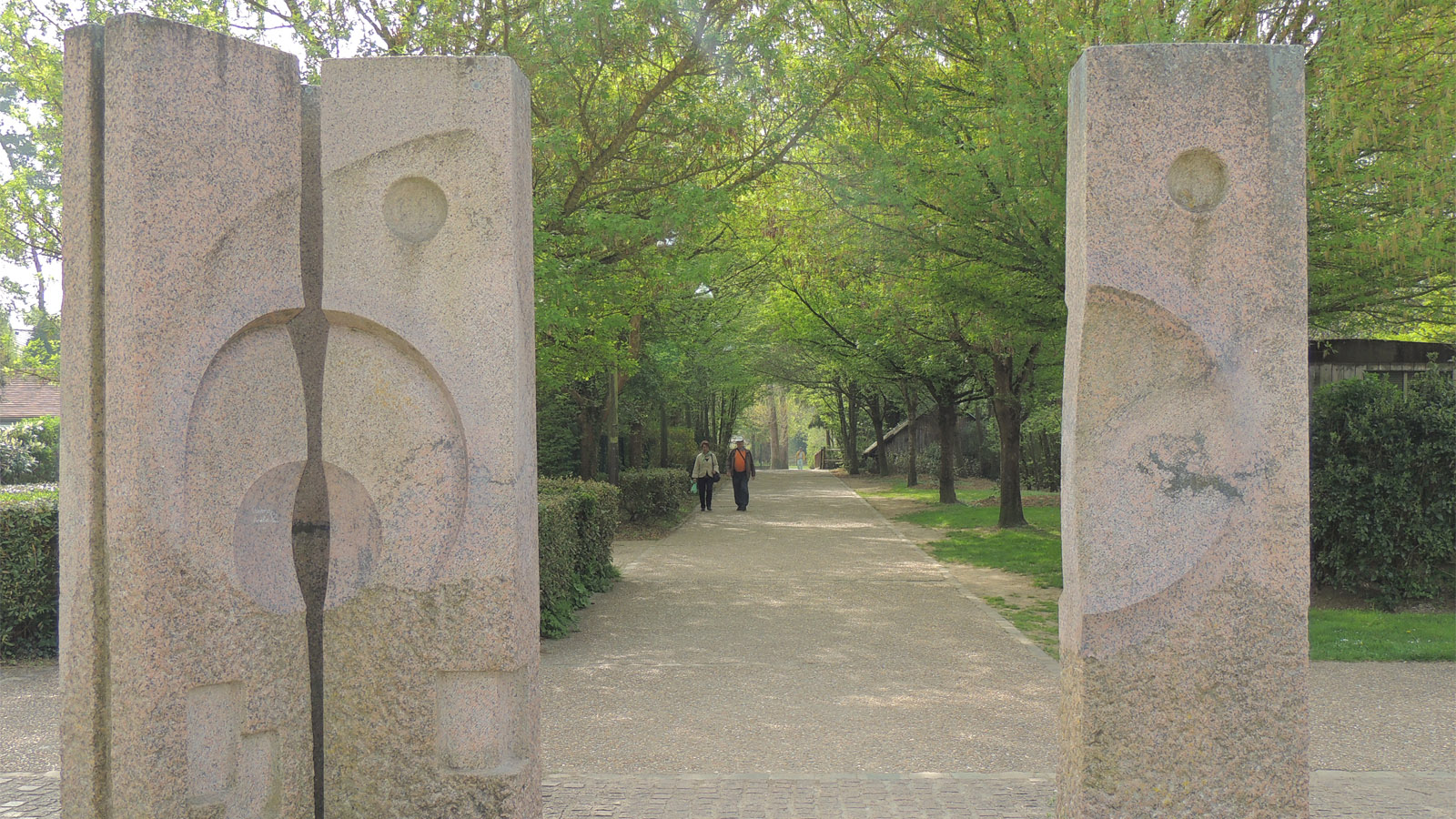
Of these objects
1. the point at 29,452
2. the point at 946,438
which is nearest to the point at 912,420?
the point at 946,438

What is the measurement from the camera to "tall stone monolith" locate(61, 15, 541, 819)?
11.4ft

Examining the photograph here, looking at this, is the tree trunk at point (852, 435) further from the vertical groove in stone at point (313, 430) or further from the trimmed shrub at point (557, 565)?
the vertical groove in stone at point (313, 430)

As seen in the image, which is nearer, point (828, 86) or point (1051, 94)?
point (1051, 94)

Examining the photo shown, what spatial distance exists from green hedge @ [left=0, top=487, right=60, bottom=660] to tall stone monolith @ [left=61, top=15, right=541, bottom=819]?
17.9ft

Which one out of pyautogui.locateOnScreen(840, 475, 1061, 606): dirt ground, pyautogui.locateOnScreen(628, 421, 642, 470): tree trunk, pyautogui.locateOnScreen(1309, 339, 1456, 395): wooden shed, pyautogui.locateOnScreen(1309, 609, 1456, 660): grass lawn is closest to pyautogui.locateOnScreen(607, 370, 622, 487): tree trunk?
pyautogui.locateOnScreen(628, 421, 642, 470): tree trunk

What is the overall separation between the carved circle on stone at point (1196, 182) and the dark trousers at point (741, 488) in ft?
61.9

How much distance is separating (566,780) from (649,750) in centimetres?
64

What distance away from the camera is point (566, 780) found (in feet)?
16.9

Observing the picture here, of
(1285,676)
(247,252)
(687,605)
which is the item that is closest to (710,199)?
(687,605)

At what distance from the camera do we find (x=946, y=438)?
22.7 metres

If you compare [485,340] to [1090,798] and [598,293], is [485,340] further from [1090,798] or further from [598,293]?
[598,293]

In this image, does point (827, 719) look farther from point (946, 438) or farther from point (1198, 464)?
point (946, 438)

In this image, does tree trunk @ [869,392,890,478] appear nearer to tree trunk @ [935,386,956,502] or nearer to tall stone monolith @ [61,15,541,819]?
tree trunk @ [935,386,956,502]

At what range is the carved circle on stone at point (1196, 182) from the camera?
3904mm
